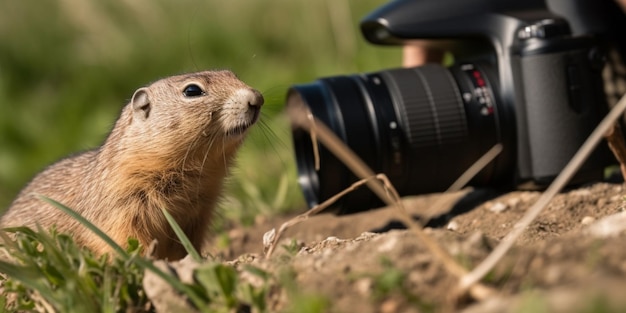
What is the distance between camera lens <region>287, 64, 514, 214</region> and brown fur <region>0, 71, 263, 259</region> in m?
0.44

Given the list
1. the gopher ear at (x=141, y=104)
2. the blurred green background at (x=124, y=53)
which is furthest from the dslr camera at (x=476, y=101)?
the blurred green background at (x=124, y=53)

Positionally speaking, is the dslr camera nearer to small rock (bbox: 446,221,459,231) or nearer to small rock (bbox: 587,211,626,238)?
small rock (bbox: 446,221,459,231)

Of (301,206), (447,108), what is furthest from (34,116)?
(447,108)

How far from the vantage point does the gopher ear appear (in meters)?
3.45

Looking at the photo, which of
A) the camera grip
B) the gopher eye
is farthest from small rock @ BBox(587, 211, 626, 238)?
the gopher eye

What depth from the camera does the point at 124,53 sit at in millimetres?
7895

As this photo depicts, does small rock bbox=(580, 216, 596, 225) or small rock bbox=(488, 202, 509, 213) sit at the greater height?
small rock bbox=(580, 216, 596, 225)

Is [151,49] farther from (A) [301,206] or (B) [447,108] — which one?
(B) [447,108]

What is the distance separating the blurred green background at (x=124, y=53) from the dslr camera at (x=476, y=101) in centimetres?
209

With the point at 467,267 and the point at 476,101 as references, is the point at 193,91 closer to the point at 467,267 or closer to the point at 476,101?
the point at 476,101

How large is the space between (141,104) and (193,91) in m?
0.23

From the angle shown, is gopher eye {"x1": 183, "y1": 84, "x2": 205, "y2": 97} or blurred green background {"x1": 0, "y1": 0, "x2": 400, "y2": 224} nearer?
gopher eye {"x1": 183, "y1": 84, "x2": 205, "y2": 97}

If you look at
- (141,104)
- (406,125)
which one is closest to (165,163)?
(141,104)

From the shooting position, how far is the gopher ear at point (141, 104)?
11.3ft
